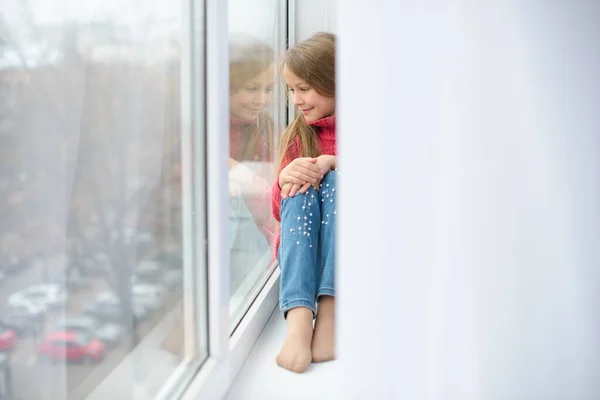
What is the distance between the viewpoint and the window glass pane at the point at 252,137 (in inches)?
48.8

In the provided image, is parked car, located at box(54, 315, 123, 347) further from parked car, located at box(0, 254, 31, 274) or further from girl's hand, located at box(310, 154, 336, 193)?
girl's hand, located at box(310, 154, 336, 193)

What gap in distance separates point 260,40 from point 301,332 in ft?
2.87

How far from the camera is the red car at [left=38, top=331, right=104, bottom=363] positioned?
45 cm

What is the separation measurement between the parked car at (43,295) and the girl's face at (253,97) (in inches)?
33.7

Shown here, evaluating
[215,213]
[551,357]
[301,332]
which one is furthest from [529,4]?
[301,332]

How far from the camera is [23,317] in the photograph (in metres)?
0.42

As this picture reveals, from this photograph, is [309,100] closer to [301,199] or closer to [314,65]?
[314,65]

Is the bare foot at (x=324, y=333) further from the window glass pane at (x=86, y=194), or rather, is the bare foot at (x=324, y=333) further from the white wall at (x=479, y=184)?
the white wall at (x=479, y=184)

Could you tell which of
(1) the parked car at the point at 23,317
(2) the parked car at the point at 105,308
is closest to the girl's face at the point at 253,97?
(2) the parked car at the point at 105,308

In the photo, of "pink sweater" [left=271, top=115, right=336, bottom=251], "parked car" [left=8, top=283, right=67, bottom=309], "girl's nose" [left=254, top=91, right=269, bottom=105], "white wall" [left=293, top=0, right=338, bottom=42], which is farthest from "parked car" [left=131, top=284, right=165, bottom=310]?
"white wall" [left=293, top=0, right=338, bottom=42]

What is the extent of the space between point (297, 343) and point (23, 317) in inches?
21.5

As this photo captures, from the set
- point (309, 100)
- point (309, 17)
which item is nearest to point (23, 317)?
point (309, 100)

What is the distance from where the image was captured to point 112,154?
0.53 meters

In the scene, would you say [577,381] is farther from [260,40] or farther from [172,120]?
[260,40]
